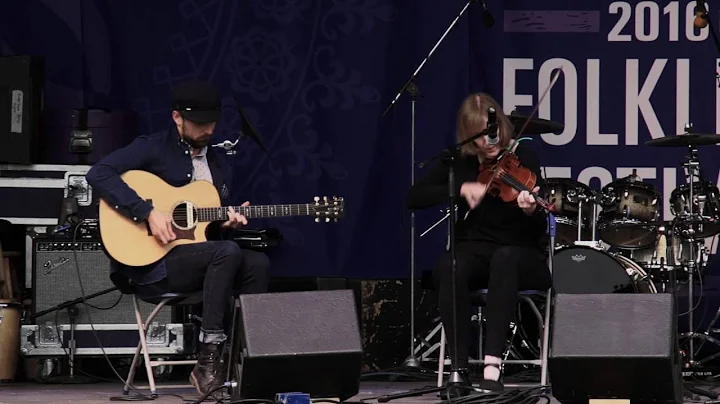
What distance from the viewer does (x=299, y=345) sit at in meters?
4.66

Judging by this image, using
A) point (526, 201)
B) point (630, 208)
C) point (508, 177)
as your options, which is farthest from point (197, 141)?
point (630, 208)

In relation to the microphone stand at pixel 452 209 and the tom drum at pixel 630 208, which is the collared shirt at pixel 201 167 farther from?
the tom drum at pixel 630 208

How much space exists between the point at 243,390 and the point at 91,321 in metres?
1.90

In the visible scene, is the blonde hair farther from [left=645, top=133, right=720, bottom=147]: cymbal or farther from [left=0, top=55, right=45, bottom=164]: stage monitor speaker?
[left=0, top=55, right=45, bottom=164]: stage monitor speaker

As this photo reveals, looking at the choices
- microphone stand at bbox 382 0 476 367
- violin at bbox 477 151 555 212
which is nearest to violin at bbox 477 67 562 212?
violin at bbox 477 151 555 212

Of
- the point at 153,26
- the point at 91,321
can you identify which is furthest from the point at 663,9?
the point at 91,321

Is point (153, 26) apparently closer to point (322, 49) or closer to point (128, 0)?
point (128, 0)

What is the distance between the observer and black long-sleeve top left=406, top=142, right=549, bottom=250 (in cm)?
548

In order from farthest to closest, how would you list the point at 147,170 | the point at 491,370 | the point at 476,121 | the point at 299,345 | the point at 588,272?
the point at 588,272 < the point at 147,170 < the point at 476,121 < the point at 491,370 < the point at 299,345

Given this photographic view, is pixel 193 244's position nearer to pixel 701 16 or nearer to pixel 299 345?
pixel 299 345

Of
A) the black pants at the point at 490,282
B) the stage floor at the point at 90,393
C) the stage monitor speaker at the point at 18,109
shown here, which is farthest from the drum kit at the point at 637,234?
the stage monitor speaker at the point at 18,109

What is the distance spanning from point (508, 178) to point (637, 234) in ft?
6.19

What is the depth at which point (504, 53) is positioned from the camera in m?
7.13

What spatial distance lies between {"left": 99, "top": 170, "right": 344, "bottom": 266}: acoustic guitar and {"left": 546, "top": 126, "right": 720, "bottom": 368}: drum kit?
157 centimetres
